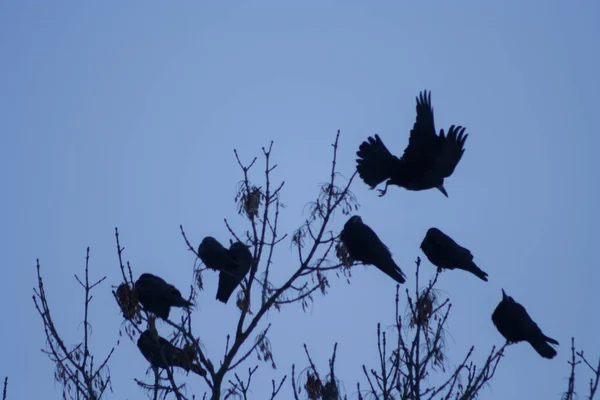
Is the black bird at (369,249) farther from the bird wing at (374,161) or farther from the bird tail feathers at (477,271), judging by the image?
the bird wing at (374,161)

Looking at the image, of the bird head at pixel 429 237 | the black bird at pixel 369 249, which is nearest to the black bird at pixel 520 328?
the bird head at pixel 429 237

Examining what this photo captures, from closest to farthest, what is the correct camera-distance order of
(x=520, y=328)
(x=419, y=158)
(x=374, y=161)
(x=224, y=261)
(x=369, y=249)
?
(x=224, y=261) < (x=369, y=249) < (x=520, y=328) < (x=419, y=158) < (x=374, y=161)

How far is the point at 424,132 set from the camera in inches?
337

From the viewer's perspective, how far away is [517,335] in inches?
304

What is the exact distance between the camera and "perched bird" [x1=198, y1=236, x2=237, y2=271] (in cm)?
732

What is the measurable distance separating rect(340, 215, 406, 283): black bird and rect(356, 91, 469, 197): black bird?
140 centimetres

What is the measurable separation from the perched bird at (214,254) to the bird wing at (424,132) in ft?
8.10

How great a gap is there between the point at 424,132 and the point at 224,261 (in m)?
2.68

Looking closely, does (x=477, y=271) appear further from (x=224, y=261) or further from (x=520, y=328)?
(x=224, y=261)

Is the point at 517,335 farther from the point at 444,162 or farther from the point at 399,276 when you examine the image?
the point at 444,162

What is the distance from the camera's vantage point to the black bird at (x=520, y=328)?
7.70m

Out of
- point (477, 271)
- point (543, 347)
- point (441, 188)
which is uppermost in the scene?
point (441, 188)

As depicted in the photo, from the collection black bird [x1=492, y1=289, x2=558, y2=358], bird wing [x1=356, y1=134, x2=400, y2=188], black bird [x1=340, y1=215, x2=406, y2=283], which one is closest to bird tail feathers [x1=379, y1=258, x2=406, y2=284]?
black bird [x1=340, y1=215, x2=406, y2=283]

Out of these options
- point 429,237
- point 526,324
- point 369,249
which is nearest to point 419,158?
point 429,237
